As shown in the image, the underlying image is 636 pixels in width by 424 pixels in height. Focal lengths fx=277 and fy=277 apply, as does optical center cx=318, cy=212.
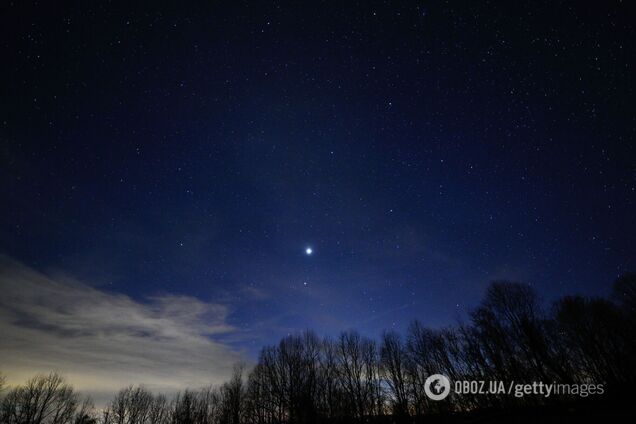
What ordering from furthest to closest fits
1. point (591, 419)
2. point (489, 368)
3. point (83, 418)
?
point (83, 418) → point (489, 368) → point (591, 419)

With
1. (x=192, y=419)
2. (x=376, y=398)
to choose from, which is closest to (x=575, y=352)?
(x=376, y=398)

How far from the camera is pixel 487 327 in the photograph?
4369 centimetres

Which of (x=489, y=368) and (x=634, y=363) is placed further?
(x=489, y=368)

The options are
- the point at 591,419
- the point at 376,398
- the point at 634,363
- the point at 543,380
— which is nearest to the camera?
the point at 591,419

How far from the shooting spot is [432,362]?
1999 inches

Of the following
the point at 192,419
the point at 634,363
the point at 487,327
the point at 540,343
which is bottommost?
the point at 192,419

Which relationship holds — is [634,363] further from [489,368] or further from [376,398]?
[376,398]

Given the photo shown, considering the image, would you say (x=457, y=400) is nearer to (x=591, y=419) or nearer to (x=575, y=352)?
(x=575, y=352)

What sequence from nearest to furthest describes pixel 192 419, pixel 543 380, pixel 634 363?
pixel 543 380 < pixel 634 363 < pixel 192 419

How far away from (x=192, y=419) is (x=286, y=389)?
1821 inches

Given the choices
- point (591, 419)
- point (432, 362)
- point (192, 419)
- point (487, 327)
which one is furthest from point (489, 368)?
point (192, 419)

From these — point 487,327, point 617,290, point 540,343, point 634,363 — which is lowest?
point 634,363

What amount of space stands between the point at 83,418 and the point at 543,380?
99.4 metres

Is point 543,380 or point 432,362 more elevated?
point 432,362
